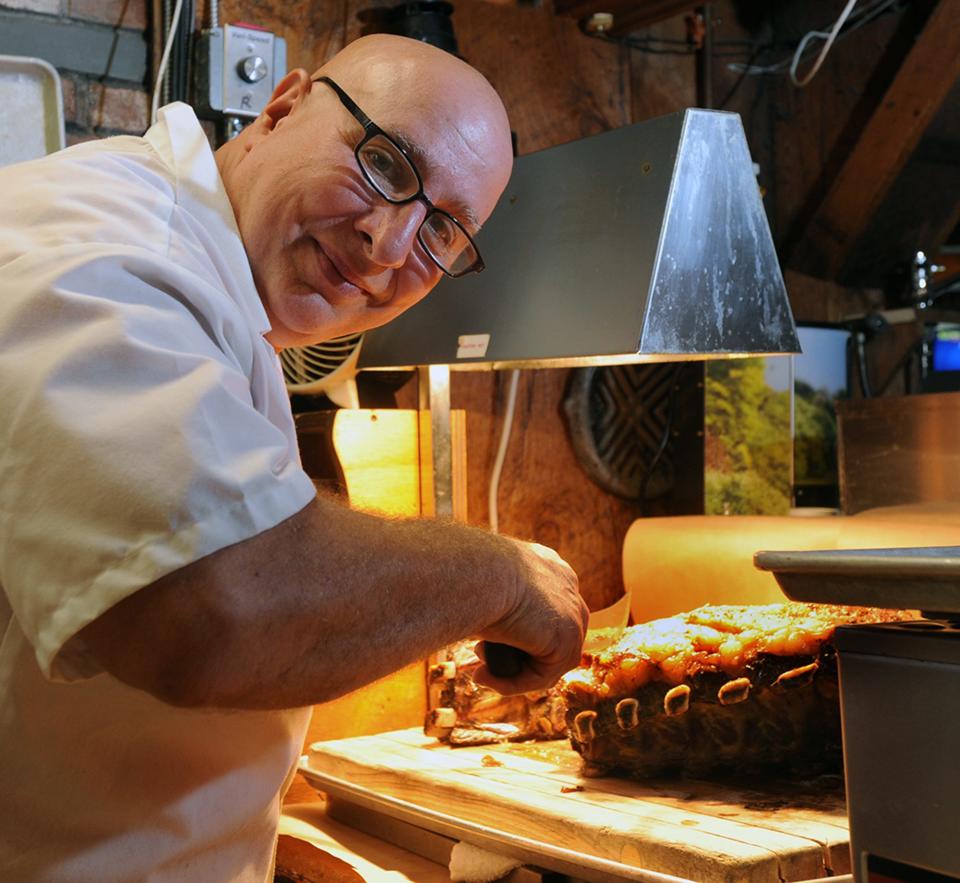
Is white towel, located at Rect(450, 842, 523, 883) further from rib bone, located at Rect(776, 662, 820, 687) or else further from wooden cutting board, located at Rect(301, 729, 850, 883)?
rib bone, located at Rect(776, 662, 820, 687)

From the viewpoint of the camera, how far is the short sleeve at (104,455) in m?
0.76

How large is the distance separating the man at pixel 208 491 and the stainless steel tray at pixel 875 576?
242 mm

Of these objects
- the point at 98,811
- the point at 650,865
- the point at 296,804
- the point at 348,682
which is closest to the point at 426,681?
the point at 296,804

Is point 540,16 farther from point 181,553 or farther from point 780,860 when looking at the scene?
point 181,553

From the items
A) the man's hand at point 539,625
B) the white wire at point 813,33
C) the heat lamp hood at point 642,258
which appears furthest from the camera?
the white wire at point 813,33

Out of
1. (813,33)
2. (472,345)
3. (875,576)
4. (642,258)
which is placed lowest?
(875,576)

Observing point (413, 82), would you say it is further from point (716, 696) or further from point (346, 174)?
point (716, 696)

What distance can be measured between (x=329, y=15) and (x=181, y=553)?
189 centimetres

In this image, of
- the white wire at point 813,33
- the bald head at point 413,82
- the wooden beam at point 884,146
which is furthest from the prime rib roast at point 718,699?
the white wire at point 813,33

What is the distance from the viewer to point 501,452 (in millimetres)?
2568

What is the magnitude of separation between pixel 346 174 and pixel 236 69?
978 mm

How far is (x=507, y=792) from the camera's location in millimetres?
1573

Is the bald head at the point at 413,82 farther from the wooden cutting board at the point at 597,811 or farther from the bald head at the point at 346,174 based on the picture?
the wooden cutting board at the point at 597,811

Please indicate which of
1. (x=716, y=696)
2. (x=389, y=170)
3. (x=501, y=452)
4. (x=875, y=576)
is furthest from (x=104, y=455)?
(x=501, y=452)
